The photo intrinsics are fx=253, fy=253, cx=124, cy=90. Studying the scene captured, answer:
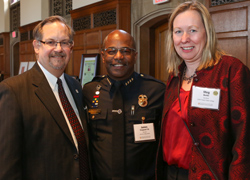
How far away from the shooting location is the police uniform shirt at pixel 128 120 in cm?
204

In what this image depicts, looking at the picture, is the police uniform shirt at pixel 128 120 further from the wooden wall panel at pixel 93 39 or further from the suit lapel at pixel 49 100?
the wooden wall panel at pixel 93 39

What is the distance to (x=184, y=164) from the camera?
168 centimetres

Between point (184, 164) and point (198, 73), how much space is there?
0.61 metres

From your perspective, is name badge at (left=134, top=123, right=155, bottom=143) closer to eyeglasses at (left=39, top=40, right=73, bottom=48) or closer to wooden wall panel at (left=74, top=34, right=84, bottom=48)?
eyeglasses at (left=39, top=40, right=73, bottom=48)

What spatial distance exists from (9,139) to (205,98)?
1.24 metres

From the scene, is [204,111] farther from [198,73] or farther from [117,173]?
[117,173]

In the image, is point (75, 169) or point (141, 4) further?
point (141, 4)

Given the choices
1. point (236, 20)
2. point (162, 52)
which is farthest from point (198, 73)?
point (162, 52)

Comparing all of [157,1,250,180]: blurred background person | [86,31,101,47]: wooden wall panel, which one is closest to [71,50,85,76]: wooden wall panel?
[86,31,101,47]: wooden wall panel

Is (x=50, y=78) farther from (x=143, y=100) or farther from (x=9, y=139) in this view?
Answer: (x=143, y=100)

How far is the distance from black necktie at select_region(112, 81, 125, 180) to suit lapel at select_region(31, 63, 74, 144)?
1.28 feet

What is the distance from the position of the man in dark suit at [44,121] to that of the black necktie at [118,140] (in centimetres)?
22

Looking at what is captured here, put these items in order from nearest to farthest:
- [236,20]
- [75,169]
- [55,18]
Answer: [75,169] < [55,18] < [236,20]

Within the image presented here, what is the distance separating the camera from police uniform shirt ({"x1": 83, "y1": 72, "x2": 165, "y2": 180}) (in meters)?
2.04
